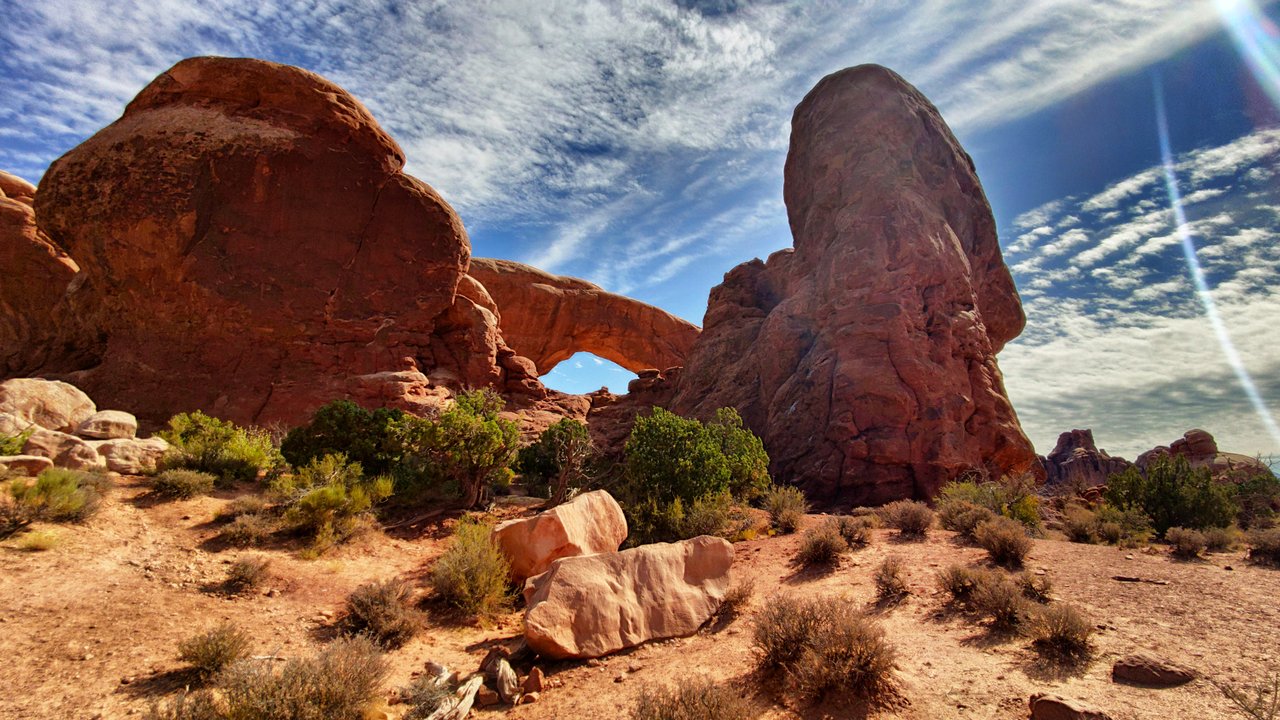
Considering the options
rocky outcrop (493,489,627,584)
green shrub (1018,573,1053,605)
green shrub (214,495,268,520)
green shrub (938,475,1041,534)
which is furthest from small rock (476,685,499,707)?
green shrub (938,475,1041,534)

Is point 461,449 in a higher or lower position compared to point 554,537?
higher

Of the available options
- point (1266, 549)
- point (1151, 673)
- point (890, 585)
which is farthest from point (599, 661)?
point (1266, 549)

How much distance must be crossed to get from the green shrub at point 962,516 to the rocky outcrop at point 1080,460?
125ft

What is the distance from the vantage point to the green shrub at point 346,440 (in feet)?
43.7

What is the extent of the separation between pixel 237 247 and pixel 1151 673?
74.7 ft

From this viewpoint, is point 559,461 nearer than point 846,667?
No

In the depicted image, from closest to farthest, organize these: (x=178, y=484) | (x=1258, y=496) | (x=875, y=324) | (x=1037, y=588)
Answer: (x=1037, y=588), (x=178, y=484), (x=1258, y=496), (x=875, y=324)

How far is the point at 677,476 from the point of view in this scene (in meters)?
12.7

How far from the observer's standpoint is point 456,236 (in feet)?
71.2

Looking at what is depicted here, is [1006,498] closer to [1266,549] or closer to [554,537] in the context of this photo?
[1266,549]

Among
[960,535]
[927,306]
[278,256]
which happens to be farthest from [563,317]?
[960,535]

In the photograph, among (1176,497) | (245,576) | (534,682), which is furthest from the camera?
(1176,497)

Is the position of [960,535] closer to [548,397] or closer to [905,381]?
[905,381]

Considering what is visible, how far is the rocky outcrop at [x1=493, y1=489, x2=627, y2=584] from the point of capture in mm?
8773
